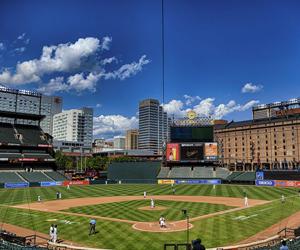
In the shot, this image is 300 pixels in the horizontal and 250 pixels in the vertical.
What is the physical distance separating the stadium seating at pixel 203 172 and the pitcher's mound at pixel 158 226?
59368 millimetres

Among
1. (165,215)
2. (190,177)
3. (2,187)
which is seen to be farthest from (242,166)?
(165,215)

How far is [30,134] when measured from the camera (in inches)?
3930

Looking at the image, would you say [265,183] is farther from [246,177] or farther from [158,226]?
[158,226]

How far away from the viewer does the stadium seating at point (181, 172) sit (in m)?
93.2

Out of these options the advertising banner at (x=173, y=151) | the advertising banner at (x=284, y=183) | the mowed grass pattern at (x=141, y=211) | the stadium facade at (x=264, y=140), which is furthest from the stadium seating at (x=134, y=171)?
the mowed grass pattern at (x=141, y=211)

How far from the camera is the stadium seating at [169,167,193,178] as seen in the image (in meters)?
93.2

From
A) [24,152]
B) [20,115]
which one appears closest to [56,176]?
[24,152]

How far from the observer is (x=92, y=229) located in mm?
29344

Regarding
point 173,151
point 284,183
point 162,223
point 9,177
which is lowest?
point 284,183

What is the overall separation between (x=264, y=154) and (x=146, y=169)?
5784 cm

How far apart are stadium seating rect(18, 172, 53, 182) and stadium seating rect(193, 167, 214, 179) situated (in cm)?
4032

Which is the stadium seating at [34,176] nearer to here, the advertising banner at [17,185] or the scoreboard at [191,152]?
the advertising banner at [17,185]

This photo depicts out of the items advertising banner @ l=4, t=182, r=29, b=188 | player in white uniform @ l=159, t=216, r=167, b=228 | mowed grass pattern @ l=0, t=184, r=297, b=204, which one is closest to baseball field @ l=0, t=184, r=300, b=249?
player in white uniform @ l=159, t=216, r=167, b=228

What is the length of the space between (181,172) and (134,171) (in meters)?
14.9
